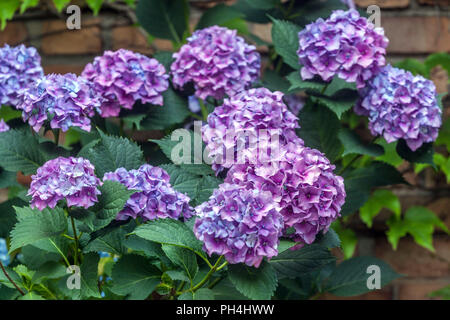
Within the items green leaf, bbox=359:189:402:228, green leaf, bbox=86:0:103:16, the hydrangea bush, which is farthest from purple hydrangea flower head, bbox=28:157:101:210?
green leaf, bbox=359:189:402:228

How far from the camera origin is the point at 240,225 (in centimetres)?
66

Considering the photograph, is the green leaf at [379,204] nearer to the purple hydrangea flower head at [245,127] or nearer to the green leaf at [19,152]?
the purple hydrangea flower head at [245,127]

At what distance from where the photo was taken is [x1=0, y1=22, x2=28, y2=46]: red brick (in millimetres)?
1524

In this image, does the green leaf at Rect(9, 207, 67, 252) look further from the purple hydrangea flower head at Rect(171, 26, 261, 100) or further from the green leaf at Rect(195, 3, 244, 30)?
the green leaf at Rect(195, 3, 244, 30)

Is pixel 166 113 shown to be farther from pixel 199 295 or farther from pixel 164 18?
pixel 199 295

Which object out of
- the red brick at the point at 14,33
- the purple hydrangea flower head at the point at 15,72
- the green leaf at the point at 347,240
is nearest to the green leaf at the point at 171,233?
the purple hydrangea flower head at the point at 15,72

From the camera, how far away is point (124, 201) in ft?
2.52

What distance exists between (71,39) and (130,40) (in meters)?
0.15

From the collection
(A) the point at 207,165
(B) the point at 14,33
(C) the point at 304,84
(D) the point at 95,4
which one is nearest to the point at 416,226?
(C) the point at 304,84

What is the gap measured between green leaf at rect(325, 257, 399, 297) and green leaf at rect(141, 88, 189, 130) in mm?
431

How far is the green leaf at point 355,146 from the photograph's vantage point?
1015 mm

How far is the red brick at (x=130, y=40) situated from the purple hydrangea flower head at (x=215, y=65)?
1.49ft

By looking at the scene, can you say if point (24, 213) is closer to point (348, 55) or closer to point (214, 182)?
point (214, 182)
